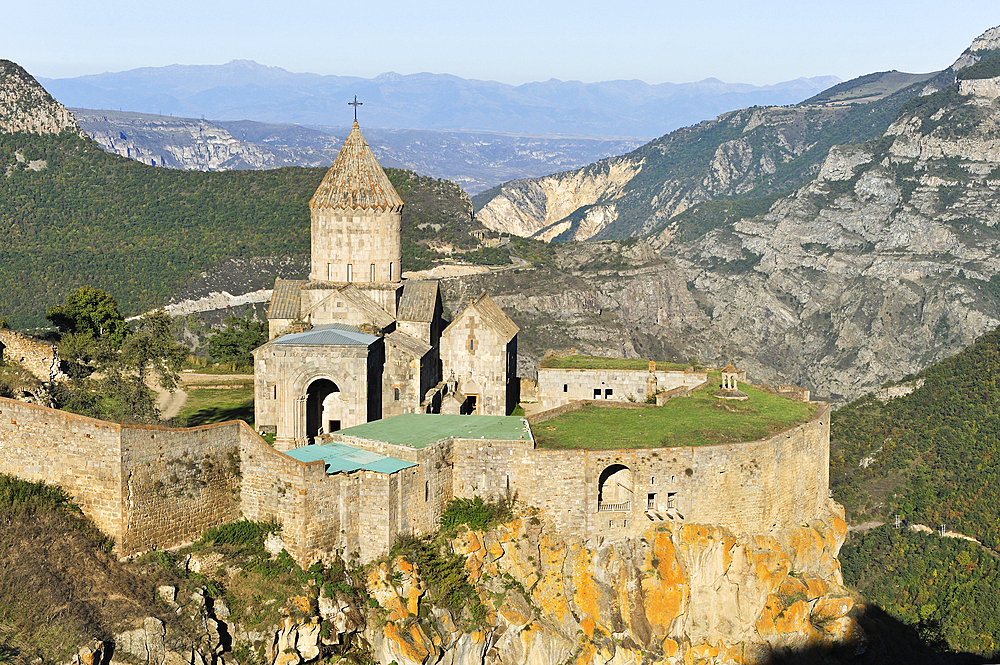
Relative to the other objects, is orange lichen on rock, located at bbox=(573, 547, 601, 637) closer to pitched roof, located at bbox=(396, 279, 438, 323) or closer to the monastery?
the monastery

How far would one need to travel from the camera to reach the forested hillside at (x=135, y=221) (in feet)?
318

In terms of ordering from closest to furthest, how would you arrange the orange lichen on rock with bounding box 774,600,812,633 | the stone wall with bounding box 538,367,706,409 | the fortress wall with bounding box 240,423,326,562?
the fortress wall with bounding box 240,423,326,562
the orange lichen on rock with bounding box 774,600,812,633
the stone wall with bounding box 538,367,706,409

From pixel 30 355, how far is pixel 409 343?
1361 cm

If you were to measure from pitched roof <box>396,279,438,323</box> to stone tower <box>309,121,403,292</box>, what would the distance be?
545mm

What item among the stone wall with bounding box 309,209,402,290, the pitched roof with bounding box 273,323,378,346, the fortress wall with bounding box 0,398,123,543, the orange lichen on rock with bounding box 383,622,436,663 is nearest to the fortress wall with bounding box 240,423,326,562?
the orange lichen on rock with bounding box 383,622,436,663

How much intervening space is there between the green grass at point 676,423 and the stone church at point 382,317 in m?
4.61

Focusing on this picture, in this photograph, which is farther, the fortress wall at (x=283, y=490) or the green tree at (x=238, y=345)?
the green tree at (x=238, y=345)

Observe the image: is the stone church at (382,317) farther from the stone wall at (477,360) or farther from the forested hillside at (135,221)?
the forested hillside at (135,221)

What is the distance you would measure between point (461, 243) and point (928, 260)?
256 feet

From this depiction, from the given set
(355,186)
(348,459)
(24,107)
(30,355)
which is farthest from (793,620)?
(24,107)

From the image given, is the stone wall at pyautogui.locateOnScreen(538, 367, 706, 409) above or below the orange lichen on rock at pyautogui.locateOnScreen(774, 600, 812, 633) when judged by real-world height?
above

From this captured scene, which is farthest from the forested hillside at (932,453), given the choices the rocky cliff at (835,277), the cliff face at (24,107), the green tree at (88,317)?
the cliff face at (24,107)

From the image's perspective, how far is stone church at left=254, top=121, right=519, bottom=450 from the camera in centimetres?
4278

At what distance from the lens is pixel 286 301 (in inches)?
1793
